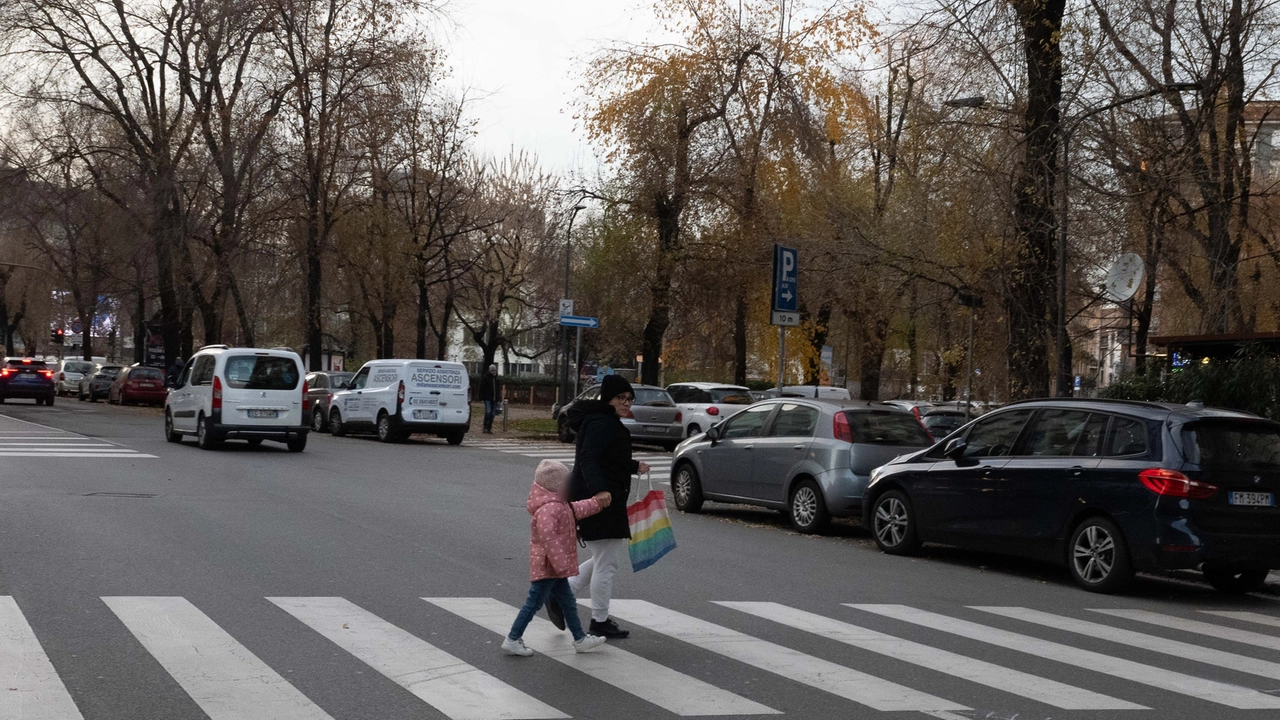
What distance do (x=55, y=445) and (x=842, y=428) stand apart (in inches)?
628

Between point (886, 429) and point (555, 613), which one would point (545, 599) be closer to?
point (555, 613)

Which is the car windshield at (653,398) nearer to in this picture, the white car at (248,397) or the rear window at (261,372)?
the white car at (248,397)

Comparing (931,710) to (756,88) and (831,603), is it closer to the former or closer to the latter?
(831,603)

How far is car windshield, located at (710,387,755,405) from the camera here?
3288cm

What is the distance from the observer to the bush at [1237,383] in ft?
56.0

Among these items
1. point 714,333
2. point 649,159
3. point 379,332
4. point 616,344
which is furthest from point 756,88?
point 616,344

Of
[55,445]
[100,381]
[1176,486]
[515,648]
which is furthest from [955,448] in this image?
[100,381]

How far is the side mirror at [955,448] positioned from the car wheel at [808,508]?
85.8 inches

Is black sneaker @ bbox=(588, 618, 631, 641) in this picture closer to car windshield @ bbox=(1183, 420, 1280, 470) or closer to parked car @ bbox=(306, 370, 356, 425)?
car windshield @ bbox=(1183, 420, 1280, 470)

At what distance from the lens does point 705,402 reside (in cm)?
3306

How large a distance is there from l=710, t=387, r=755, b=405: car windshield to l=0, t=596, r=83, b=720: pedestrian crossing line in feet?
83.7

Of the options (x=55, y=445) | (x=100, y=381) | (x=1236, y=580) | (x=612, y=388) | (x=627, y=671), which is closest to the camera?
(x=627, y=671)

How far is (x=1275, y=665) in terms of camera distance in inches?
322

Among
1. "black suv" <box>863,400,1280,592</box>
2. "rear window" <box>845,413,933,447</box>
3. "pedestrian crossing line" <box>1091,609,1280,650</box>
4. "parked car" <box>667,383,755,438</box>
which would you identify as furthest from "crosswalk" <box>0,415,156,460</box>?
"pedestrian crossing line" <box>1091,609,1280,650</box>
